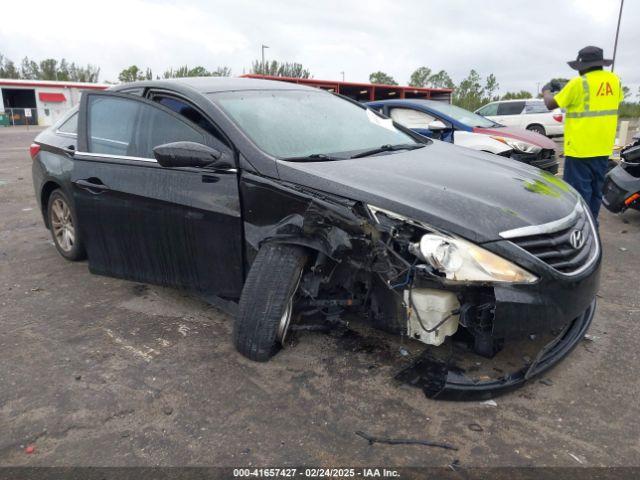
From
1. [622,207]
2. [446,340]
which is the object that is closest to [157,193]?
[446,340]

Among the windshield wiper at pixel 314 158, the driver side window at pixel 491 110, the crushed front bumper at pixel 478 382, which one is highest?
the driver side window at pixel 491 110

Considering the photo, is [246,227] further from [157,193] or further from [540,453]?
[540,453]

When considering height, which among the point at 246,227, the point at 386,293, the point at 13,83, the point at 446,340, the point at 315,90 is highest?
the point at 13,83

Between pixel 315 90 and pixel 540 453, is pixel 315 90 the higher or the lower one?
the higher one

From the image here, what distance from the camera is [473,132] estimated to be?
7.04 metres

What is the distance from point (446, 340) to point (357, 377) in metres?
0.50

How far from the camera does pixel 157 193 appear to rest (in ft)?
10.4

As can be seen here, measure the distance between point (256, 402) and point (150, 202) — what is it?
150 cm

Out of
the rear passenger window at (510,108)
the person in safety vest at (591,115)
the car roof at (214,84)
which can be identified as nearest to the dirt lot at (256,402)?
the car roof at (214,84)

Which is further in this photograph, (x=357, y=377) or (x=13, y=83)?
(x=13, y=83)

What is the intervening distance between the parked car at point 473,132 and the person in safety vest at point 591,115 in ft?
5.44

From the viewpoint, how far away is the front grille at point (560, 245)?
2.33m

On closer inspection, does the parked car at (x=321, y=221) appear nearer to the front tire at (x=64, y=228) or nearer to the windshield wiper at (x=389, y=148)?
the windshield wiper at (x=389, y=148)

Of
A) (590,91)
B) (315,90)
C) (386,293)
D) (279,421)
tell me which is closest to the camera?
(279,421)
